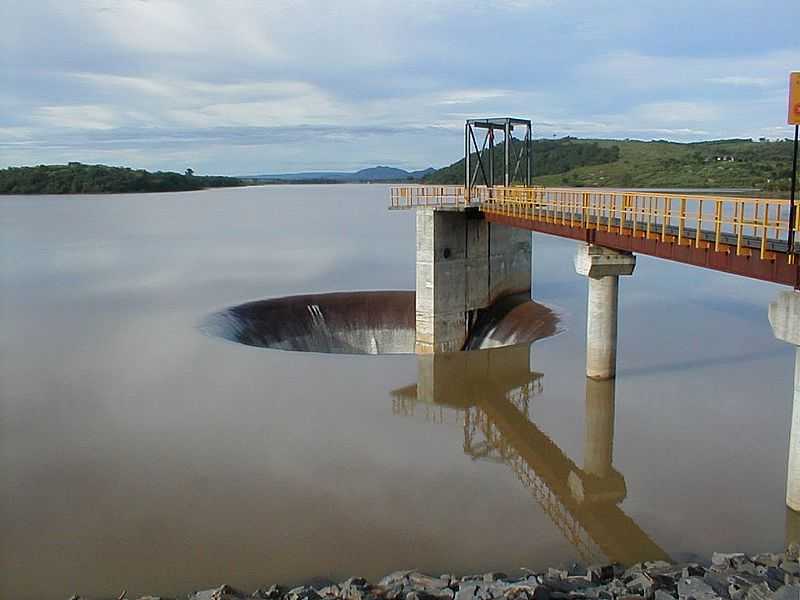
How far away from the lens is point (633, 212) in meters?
19.6

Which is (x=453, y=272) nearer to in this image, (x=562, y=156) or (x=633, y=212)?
(x=633, y=212)

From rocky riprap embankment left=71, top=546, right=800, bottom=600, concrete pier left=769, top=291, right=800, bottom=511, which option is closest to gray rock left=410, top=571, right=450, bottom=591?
rocky riprap embankment left=71, top=546, right=800, bottom=600

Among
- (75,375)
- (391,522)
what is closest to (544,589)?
(391,522)

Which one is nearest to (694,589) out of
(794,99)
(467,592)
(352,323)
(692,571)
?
(692,571)

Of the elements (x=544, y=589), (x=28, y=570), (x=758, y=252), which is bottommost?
(x=28, y=570)

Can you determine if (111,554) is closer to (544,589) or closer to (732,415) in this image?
(544,589)

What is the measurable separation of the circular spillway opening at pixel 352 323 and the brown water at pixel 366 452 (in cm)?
173

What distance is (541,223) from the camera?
80.5 ft

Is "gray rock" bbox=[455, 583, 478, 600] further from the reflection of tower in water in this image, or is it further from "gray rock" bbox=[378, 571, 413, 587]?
the reflection of tower in water

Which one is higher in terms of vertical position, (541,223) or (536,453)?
(541,223)

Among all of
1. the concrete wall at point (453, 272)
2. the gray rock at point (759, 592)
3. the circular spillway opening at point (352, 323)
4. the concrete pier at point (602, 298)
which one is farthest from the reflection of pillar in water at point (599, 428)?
the concrete wall at point (453, 272)

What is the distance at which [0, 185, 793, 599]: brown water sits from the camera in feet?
44.9

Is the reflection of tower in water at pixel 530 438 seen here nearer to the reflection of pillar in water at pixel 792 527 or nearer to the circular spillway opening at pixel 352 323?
the reflection of pillar in water at pixel 792 527

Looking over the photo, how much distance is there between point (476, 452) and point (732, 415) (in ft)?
23.4
